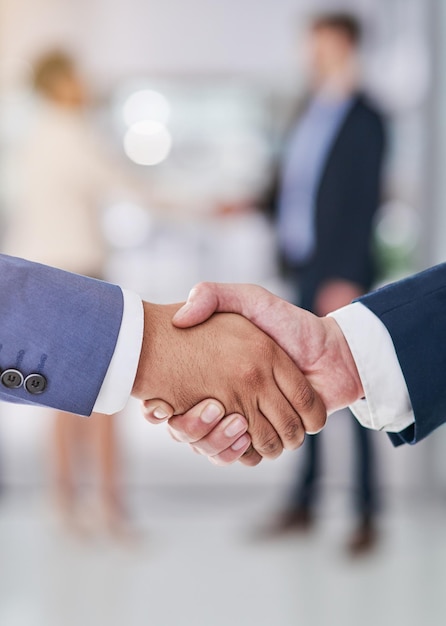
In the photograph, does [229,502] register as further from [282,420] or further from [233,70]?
[282,420]

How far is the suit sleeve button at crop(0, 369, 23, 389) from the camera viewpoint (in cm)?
142

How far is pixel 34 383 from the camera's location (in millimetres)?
1438

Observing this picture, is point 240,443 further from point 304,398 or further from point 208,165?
point 208,165

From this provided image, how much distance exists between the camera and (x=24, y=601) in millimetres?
2572

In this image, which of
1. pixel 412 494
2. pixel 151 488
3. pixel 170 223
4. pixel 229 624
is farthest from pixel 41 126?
pixel 412 494

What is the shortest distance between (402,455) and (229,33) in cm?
176

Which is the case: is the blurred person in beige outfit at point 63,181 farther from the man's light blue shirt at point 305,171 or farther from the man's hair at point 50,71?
the man's light blue shirt at point 305,171

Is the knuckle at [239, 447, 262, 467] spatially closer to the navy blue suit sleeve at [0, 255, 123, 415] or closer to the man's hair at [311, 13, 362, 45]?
the navy blue suit sleeve at [0, 255, 123, 415]

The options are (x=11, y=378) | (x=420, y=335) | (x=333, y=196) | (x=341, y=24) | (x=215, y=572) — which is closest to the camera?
(x=11, y=378)

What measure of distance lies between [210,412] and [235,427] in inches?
2.1

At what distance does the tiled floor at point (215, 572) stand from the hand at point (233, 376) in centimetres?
100

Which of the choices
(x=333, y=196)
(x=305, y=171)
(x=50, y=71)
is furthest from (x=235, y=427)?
(x=50, y=71)

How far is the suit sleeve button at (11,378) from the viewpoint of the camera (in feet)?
4.67

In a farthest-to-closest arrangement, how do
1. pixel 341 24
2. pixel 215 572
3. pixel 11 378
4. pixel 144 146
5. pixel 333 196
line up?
pixel 144 146
pixel 341 24
pixel 333 196
pixel 215 572
pixel 11 378
